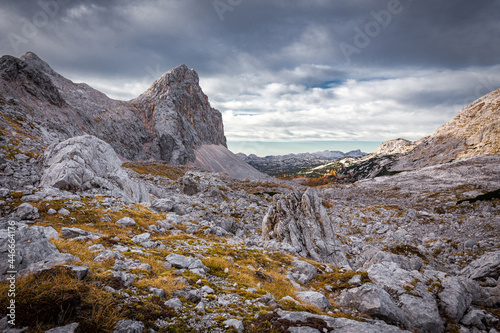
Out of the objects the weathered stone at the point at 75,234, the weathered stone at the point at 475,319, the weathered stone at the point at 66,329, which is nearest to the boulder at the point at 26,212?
the weathered stone at the point at 75,234

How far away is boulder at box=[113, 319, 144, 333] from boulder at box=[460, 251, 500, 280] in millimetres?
23883

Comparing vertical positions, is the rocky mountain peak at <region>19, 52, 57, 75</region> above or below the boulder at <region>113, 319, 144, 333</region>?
above

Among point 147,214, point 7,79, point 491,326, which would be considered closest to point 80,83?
point 7,79

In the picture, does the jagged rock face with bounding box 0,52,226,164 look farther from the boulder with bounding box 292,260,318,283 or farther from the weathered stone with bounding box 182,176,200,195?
the boulder with bounding box 292,260,318,283

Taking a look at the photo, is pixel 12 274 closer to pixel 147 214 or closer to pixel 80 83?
pixel 147 214

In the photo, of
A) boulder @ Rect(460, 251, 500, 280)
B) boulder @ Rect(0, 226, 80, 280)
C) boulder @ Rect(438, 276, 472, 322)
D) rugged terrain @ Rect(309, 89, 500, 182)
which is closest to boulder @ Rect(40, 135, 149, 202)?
boulder @ Rect(0, 226, 80, 280)

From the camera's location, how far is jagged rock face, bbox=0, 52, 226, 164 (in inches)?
2073

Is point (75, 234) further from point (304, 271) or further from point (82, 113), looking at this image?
point (82, 113)

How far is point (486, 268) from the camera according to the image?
1595cm

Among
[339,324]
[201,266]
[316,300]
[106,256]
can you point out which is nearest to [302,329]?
[339,324]

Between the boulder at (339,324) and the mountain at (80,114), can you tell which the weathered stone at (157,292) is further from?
the mountain at (80,114)

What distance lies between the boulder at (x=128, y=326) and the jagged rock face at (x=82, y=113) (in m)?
53.3

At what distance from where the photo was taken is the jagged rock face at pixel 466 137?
13000cm

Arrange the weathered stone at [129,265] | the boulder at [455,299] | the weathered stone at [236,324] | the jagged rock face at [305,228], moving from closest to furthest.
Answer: the weathered stone at [236,324] < the weathered stone at [129,265] < the boulder at [455,299] < the jagged rock face at [305,228]
